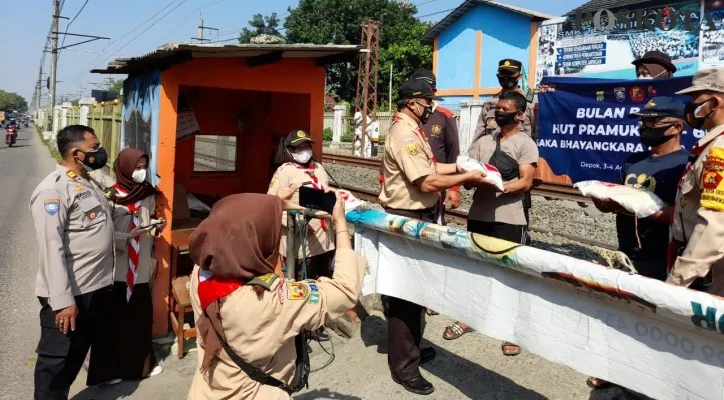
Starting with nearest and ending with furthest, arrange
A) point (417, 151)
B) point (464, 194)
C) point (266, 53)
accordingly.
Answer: point (417, 151), point (266, 53), point (464, 194)

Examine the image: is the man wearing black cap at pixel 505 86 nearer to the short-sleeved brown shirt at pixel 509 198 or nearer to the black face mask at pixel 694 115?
the short-sleeved brown shirt at pixel 509 198

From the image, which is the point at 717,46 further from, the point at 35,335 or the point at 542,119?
the point at 35,335

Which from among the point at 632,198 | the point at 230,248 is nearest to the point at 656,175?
the point at 632,198

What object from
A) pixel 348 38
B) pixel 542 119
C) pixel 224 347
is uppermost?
pixel 348 38

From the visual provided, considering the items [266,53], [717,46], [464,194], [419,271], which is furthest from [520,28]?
[419,271]

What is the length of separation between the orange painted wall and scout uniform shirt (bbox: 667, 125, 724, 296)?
12.4 feet

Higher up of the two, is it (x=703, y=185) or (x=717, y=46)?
(x=717, y=46)

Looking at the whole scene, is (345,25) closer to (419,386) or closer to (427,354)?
(427,354)

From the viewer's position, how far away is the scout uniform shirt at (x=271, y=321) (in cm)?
228

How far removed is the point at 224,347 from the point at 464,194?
37.0 ft

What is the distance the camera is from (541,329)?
2689 millimetres

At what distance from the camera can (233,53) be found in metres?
4.88

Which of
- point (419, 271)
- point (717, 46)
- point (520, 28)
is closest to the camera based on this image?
point (419, 271)

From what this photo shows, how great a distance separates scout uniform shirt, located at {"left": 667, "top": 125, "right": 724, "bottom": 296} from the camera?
2.38 meters
